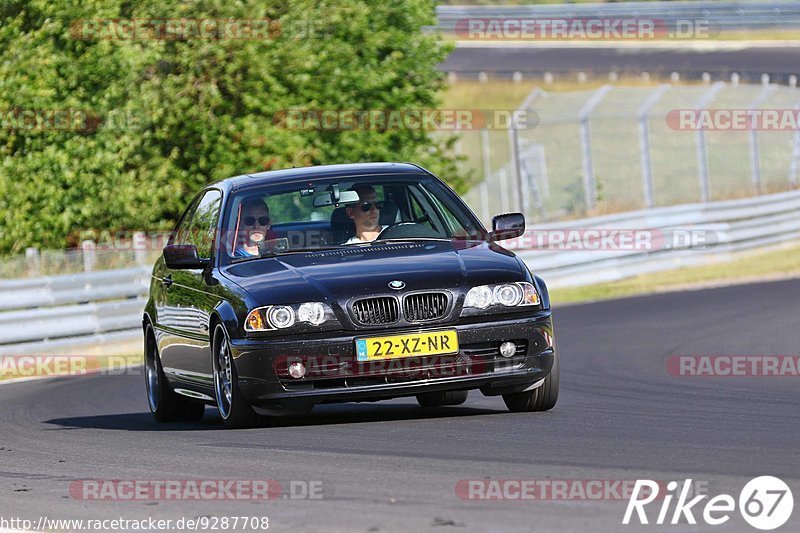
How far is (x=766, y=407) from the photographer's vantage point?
383 inches

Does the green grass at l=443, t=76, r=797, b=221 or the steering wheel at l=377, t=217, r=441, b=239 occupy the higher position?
the steering wheel at l=377, t=217, r=441, b=239

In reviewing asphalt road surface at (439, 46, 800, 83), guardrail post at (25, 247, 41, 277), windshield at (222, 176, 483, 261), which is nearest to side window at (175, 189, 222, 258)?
windshield at (222, 176, 483, 261)

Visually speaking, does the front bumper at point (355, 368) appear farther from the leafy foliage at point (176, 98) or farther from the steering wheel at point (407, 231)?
the leafy foliage at point (176, 98)

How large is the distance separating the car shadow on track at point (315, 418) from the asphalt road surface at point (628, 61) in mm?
34049

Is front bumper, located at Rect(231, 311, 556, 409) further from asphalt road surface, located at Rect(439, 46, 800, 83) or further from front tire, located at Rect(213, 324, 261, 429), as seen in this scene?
asphalt road surface, located at Rect(439, 46, 800, 83)

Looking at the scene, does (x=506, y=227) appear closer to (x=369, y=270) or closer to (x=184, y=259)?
(x=369, y=270)

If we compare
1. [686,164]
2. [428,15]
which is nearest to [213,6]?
[428,15]

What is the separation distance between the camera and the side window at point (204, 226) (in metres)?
10.5

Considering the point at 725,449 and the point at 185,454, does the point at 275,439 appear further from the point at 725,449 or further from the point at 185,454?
the point at 725,449

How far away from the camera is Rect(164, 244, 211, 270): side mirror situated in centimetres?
1017

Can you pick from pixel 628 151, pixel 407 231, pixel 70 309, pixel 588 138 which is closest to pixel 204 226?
pixel 407 231

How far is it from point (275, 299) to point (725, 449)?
2705 mm

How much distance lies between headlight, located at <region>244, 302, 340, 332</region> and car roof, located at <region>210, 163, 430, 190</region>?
1.55 metres

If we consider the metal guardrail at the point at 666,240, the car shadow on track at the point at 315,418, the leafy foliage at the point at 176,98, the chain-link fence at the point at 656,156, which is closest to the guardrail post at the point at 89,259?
the leafy foliage at the point at 176,98
